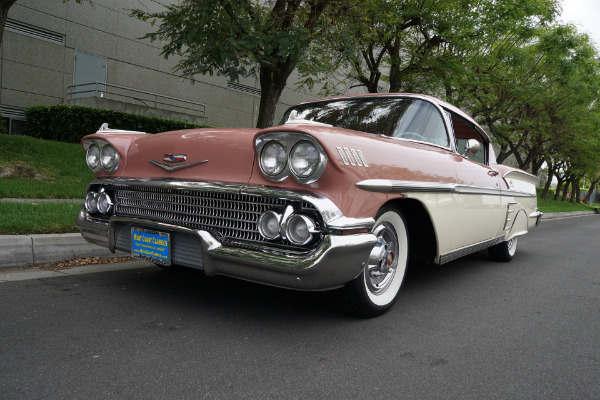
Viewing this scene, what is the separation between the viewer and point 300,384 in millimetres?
2027

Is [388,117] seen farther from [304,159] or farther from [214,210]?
[214,210]

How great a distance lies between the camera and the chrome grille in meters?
2.47

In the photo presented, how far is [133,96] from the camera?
1546 centimetres

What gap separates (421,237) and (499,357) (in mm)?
1047

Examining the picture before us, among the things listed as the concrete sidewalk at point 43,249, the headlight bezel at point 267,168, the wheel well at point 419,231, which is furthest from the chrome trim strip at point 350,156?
the concrete sidewalk at point 43,249

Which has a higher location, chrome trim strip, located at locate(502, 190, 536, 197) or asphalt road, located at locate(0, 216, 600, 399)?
chrome trim strip, located at locate(502, 190, 536, 197)

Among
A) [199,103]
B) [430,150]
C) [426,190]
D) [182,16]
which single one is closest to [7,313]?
[426,190]

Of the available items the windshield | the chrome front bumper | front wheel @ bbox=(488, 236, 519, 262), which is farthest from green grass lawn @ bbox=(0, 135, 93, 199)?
front wheel @ bbox=(488, 236, 519, 262)

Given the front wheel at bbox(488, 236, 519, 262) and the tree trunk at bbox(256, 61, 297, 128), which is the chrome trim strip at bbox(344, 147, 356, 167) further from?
the tree trunk at bbox(256, 61, 297, 128)

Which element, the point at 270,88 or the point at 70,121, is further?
the point at 70,121

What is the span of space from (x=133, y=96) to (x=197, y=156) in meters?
14.1

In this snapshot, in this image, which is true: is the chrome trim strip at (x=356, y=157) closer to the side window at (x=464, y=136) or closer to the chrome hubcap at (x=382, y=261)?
the chrome hubcap at (x=382, y=261)

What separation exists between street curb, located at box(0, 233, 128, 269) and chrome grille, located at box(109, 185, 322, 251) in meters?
0.77

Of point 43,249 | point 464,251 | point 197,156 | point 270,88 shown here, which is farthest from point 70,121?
point 464,251
